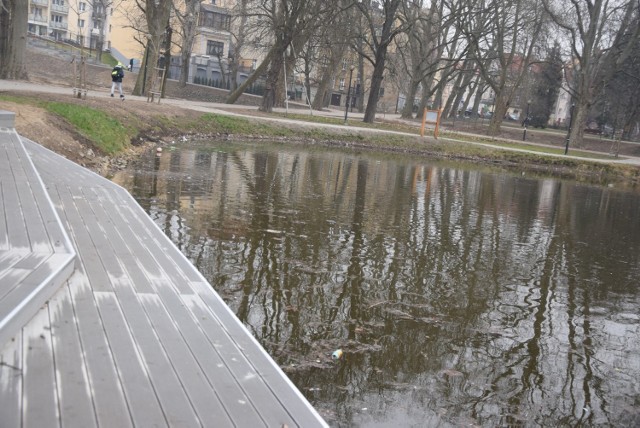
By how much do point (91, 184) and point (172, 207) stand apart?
2362mm

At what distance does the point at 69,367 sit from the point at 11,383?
15.5 inches

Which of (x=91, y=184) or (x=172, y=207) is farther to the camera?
(x=172, y=207)

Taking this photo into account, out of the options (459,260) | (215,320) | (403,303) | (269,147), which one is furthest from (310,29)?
(215,320)

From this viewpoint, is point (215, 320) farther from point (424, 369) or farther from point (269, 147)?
point (269, 147)

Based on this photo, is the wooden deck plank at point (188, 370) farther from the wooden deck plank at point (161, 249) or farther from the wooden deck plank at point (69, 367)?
the wooden deck plank at point (161, 249)

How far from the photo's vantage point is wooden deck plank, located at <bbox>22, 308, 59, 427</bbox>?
11.0 ft

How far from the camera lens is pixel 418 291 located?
29.0 feet

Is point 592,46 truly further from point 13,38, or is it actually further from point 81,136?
point 81,136

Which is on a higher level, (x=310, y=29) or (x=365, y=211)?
(x=310, y=29)

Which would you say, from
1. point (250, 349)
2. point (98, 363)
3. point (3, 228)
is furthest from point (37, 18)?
point (98, 363)

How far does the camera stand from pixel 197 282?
6.20 m

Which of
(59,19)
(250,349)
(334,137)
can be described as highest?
(59,19)

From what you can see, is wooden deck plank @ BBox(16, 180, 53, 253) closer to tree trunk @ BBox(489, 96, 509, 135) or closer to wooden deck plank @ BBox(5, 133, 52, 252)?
wooden deck plank @ BBox(5, 133, 52, 252)

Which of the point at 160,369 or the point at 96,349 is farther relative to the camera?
the point at 96,349
